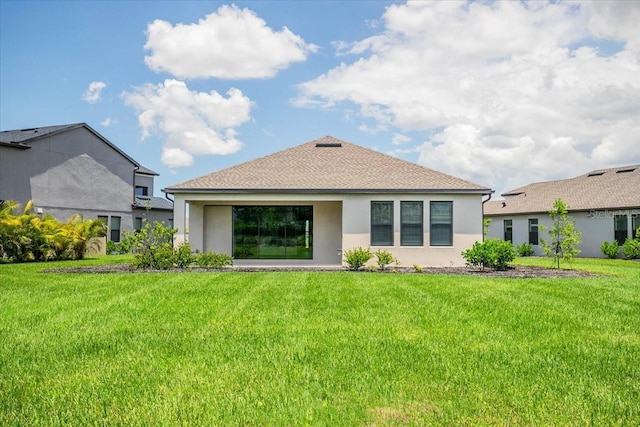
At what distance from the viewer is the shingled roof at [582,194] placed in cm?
3195

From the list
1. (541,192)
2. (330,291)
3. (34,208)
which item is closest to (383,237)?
(330,291)

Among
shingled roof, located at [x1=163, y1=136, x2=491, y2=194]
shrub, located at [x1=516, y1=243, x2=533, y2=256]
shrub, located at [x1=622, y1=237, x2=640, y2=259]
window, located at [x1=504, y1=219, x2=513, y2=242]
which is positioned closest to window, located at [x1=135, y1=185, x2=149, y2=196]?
shingled roof, located at [x1=163, y1=136, x2=491, y2=194]

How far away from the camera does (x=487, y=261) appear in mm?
19797

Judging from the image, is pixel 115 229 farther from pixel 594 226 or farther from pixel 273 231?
pixel 594 226

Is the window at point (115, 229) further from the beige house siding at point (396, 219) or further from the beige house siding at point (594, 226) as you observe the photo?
the beige house siding at point (594, 226)

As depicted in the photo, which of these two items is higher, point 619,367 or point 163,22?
point 163,22

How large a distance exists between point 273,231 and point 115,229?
640 inches

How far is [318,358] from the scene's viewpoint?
6762 millimetres

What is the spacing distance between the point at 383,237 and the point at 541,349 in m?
14.1

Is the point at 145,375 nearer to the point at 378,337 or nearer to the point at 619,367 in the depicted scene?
the point at 378,337

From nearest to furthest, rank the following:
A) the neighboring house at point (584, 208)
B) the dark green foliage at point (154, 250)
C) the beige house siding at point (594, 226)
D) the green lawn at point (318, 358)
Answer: the green lawn at point (318, 358)
the dark green foliage at point (154, 250)
the neighboring house at point (584, 208)
the beige house siding at point (594, 226)

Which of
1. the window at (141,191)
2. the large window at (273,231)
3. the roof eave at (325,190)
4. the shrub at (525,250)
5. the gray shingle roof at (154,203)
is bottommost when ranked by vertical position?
the shrub at (525,250)

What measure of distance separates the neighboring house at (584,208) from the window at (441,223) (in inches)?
587

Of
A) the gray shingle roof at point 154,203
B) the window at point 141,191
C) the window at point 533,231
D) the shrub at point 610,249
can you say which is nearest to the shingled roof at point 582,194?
the window at point 533,231
